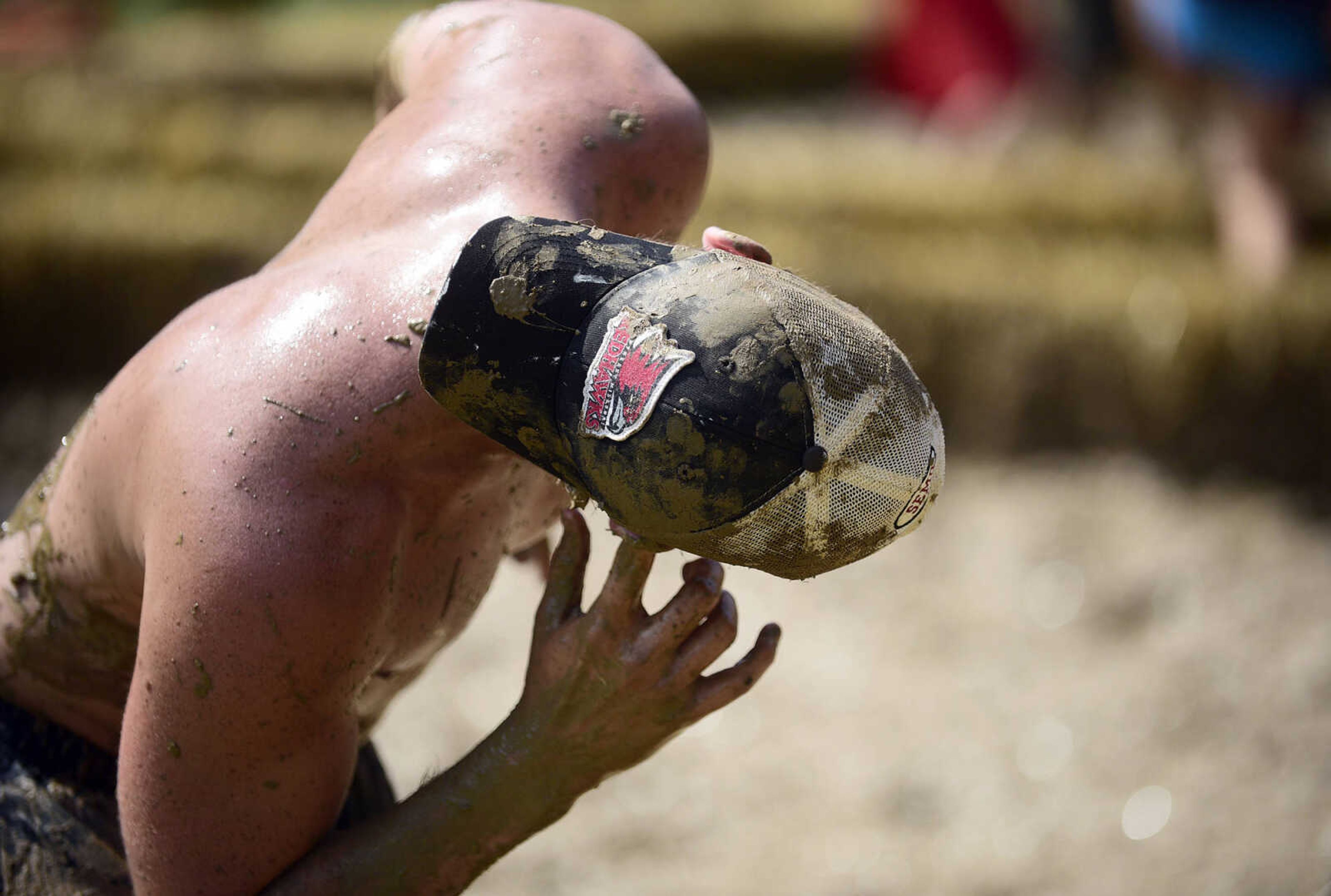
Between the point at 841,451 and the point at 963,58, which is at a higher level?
the point at 841,451

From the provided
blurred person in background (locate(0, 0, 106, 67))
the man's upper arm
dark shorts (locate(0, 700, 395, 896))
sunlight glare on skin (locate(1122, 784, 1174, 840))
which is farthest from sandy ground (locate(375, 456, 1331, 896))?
blurred person in background (locate(0, 0, 106, 67))

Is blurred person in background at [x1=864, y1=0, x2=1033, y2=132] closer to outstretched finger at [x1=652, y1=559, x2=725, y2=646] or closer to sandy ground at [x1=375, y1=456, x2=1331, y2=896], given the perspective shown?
sandy ground at [x1=375, y1=456, x2=1331, y2=896]

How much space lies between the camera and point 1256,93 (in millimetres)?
4398

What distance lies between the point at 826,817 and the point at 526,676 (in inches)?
72.7

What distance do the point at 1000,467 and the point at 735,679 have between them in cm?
332

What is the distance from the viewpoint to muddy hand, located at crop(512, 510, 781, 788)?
131cm

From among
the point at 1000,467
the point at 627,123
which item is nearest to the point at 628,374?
the point at 627,123

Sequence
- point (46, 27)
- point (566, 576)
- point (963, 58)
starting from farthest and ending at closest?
point (46, 27)
point (963, 58)
point (566, 576)

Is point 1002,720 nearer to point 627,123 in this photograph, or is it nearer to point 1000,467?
point 1000,467

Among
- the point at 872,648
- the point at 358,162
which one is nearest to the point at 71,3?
the point at 872,648

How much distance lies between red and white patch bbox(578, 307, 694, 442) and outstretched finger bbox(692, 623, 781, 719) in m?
0.32

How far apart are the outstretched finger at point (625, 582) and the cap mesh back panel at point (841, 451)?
0.31 feet

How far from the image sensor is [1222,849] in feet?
9.32

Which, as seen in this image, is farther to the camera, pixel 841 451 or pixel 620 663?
pixel 620 663
